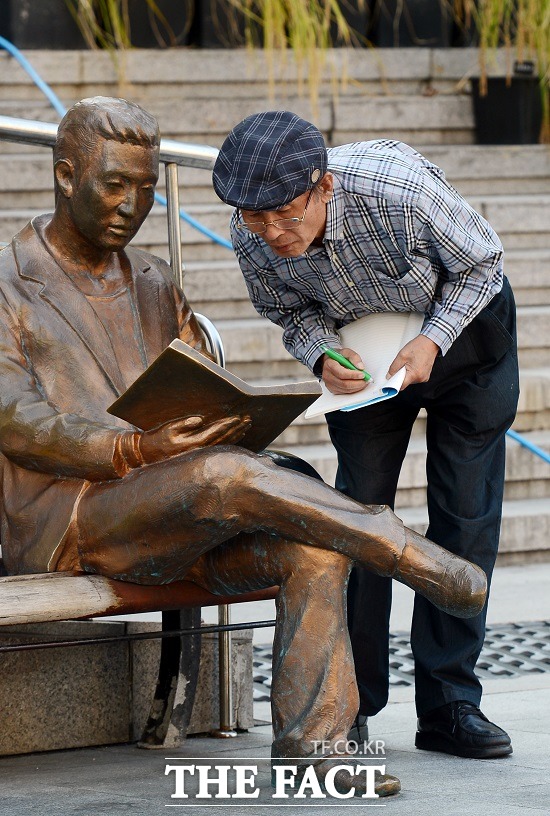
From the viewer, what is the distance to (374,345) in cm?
382

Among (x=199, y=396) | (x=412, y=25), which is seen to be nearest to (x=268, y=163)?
(x=199, y=396)

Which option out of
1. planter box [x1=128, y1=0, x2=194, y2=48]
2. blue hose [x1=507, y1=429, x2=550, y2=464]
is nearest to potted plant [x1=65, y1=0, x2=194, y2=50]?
planter box [x1=128, y1=0, x2=194, y2=48]

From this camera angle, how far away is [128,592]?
11.2 ft

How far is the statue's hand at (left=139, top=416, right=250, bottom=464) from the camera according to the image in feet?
10.7

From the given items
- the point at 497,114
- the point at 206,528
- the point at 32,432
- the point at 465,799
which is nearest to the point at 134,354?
the point at 32,432

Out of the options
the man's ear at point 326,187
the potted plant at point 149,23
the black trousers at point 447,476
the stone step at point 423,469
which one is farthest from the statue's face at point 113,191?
the potted plant at point 149,23

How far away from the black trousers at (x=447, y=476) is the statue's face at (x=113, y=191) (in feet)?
2.67

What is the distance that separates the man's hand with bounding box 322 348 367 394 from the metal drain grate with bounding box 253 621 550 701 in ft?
3.90

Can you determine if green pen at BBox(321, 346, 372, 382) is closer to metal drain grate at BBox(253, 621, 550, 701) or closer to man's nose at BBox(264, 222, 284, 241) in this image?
man's nose at BBox(264, 222, 284, 241)

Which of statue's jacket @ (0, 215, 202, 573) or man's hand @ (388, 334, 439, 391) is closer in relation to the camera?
statue's jacket @ (0, 215, 202, 573)

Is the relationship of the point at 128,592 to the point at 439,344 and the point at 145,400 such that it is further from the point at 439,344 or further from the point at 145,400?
the point at 439,344

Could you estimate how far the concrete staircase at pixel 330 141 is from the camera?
22.9 ft

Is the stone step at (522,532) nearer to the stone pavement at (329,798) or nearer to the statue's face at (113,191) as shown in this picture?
the stone pavement at (329,798)

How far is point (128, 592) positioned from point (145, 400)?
0.48m
